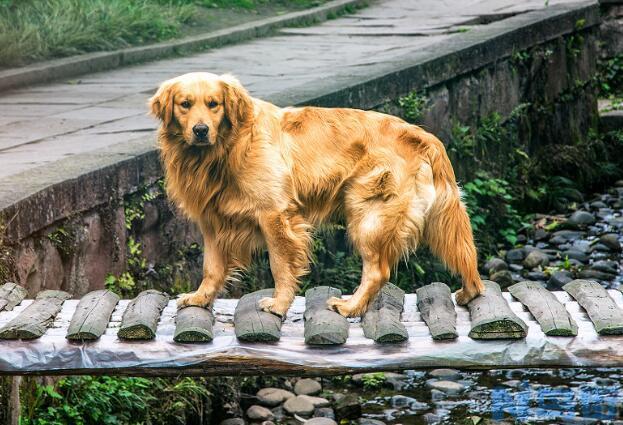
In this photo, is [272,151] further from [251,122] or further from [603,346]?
[603,346]

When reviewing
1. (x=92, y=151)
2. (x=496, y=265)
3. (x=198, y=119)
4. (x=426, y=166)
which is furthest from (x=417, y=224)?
(x=496, y=265)

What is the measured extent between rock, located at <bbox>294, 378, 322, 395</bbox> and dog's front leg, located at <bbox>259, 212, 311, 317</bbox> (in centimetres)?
231

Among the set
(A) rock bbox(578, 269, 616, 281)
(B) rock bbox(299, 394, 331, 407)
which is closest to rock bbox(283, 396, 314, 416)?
(B) rock bbox(299, 394, 331, 407)

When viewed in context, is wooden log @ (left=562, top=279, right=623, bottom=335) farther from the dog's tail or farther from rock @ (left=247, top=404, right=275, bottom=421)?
rock @ (left=247, top=404, right=275, bottom=421)

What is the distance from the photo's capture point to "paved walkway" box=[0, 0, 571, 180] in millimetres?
7684

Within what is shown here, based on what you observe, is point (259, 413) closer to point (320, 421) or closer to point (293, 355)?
point (320, 421)

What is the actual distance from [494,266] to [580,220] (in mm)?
1631

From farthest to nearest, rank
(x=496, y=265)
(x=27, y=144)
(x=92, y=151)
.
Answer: (x=496, y=265) → (x=27, y=144) → (x=92, y=151)

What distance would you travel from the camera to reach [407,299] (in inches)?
201

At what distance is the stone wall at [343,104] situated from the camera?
18.3 ft

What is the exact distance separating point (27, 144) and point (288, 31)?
7.22 metres

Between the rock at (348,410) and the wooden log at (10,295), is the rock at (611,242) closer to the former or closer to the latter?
the rock at (348,410)

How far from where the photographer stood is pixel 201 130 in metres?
4.46

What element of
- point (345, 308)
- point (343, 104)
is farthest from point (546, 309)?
point (343, 104)
